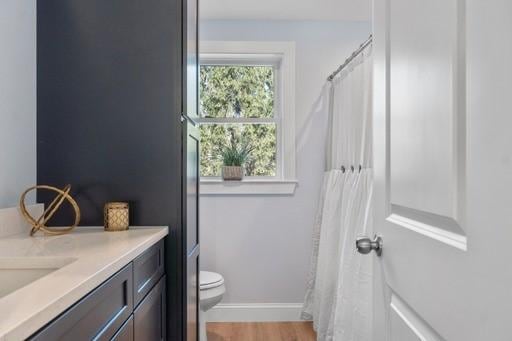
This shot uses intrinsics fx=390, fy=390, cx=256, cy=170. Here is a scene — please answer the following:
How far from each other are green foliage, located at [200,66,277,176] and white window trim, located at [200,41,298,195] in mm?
170

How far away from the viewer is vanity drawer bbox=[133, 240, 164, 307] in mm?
1173

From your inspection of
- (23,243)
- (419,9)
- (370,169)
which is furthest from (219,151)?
(419,9)

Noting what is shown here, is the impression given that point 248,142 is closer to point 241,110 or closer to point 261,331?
point 241,110

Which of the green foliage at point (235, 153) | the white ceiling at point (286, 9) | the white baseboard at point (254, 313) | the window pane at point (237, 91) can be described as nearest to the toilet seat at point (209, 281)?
the white baseboard at point (254, 313)

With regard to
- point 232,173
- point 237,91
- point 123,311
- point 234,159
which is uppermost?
point 237,91

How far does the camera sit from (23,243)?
124 centimetres

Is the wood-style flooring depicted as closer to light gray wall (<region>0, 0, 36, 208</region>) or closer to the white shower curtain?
the white shower curtain

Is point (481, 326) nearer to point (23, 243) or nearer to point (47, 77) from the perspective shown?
point (23, 243)

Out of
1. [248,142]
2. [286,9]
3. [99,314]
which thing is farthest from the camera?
[248,142]

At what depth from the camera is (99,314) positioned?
883mm

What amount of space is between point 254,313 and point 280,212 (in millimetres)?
791

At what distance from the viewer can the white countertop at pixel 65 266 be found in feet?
1.95

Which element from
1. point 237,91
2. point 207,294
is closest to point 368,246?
point 207,294

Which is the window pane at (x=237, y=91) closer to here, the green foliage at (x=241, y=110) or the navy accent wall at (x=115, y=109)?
the green foliage at (x=241, y=110)
